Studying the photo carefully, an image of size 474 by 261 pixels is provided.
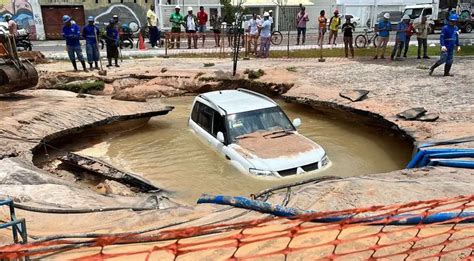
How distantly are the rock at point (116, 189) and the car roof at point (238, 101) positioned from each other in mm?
2931

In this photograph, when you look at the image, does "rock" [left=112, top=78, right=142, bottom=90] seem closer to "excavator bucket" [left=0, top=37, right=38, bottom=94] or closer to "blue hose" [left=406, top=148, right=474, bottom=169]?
"excavator bucket" [left=0, top=37, right=38, bottom=94]

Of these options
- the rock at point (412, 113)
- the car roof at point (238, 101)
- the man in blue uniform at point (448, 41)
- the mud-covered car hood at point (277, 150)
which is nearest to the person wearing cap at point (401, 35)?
the man in blue uniform at point (448, 41)

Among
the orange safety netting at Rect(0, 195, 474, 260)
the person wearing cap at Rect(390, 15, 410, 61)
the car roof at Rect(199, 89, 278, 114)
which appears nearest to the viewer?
the orange safety netting at Rect(0, 195, 474, 260)

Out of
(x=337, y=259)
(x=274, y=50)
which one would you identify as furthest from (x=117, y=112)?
(x=274, y=50)

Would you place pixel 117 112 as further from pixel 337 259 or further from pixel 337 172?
pixel 337 259

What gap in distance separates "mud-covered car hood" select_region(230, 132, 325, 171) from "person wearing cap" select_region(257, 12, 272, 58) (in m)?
13.0

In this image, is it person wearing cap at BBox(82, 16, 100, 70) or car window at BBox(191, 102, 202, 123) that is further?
person wearing cap at BBox(82, 16, 100, 70)

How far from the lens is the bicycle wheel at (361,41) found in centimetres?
2512

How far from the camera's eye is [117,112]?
41.4ft

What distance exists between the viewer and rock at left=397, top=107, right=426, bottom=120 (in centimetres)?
1061

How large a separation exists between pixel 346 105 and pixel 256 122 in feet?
12.7

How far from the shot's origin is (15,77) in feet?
40.3

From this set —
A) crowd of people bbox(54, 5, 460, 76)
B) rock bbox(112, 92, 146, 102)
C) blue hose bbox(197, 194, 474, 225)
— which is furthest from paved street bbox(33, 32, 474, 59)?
blue hose bbox(197, 194, 474, 225)

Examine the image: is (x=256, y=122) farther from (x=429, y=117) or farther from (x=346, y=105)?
(x=429, y=117)
